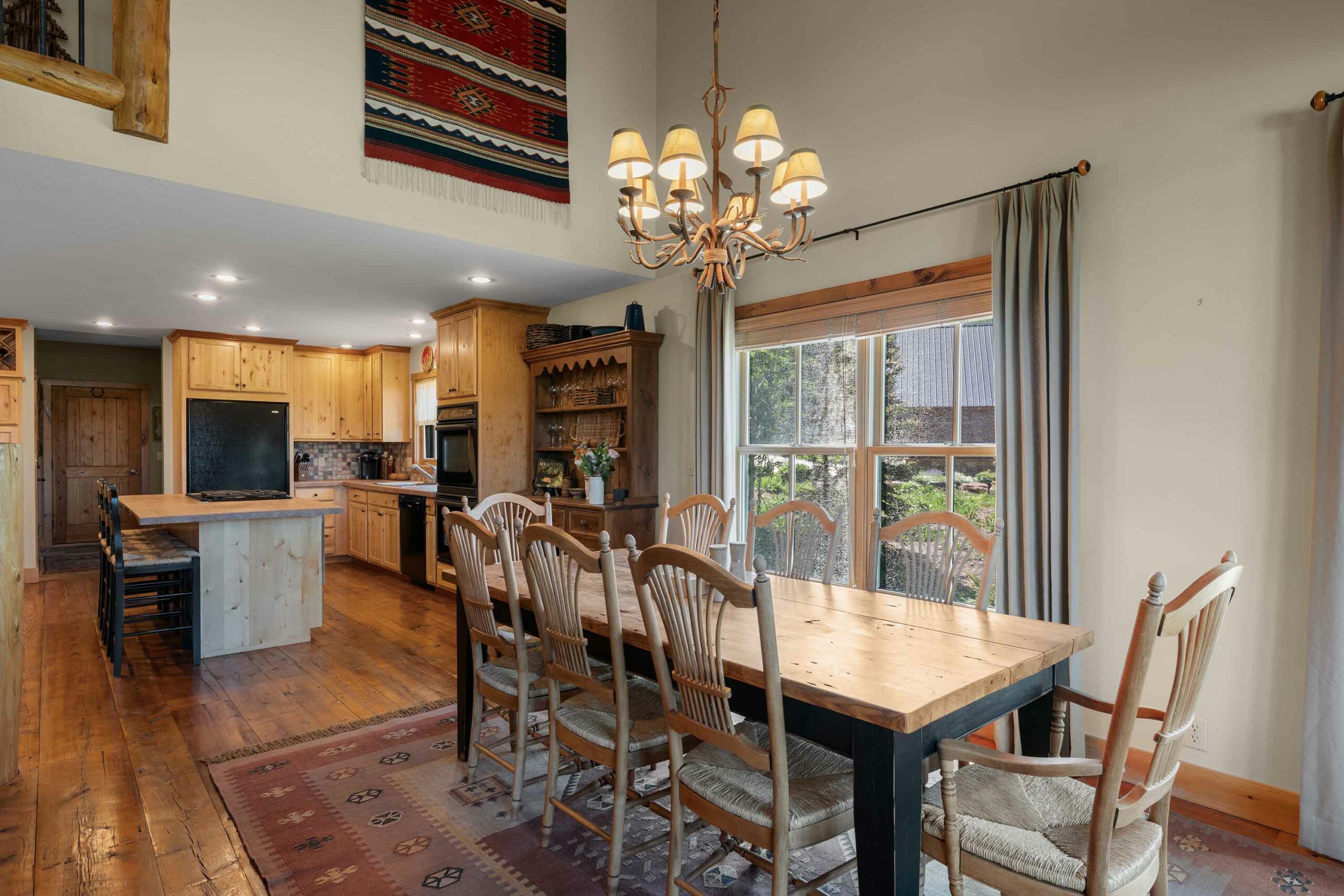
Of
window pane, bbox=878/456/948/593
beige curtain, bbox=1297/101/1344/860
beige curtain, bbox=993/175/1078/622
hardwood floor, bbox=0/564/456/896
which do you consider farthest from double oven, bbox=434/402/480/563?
beige curtain, bbox=1297/101/1344/860

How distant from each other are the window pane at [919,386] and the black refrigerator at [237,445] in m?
6.30

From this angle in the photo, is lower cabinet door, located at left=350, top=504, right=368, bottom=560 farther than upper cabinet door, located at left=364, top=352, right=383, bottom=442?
No

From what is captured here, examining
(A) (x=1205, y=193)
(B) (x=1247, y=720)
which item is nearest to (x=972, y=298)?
(A) (x=1205, y=193)

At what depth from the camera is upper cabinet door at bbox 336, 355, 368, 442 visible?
8234mm

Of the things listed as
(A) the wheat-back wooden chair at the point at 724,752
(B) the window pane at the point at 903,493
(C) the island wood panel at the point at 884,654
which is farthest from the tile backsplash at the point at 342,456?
(A) the wheat-back wooden chair at the point at 724,752

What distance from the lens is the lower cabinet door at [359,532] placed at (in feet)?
24.9

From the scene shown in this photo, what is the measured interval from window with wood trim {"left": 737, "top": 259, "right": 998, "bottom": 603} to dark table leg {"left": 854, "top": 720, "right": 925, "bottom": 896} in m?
1.20

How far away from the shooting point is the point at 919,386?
350cm

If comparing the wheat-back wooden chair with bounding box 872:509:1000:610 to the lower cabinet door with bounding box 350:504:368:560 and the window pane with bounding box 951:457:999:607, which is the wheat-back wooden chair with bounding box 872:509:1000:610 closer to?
the window pane with bounding box 951:457:999:607

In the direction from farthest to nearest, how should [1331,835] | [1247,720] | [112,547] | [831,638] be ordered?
[112,547] < [1247,720] < [1331,835] < [831,638]

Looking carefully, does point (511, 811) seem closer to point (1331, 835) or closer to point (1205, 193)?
point (1331, 835)

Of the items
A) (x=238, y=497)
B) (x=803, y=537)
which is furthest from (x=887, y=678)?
(x=238, y=497)

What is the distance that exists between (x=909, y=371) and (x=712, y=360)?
1183mm

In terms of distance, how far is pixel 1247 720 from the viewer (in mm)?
2498
